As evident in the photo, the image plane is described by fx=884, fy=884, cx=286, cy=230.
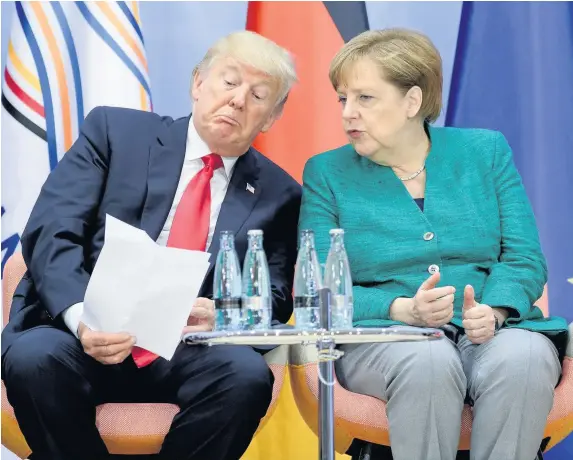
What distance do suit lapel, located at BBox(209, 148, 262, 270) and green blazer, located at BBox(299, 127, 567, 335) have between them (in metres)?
0.16

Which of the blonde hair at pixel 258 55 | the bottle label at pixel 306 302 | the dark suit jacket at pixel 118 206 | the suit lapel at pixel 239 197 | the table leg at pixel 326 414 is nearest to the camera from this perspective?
the table leg at pixel 326 414

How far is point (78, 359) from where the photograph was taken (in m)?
2.25

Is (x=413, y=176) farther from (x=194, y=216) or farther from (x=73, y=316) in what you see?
(x=73, y=316)

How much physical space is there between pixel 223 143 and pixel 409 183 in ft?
1.92

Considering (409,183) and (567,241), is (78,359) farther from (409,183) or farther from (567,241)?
(567,241)

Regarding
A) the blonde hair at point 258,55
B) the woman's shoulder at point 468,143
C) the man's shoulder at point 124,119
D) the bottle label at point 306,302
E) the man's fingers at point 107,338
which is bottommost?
the man's fingers at point 107,338

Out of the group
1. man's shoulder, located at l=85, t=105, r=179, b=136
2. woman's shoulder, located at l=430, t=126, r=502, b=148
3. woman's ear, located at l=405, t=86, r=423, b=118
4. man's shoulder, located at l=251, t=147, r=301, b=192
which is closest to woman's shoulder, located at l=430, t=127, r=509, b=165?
woman's shoulder, located at l=430, t=126, r=502, b=148

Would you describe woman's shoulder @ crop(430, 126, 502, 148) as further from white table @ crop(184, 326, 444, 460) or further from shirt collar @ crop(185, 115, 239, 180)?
white table @ crop(184, 326, 444, 460)

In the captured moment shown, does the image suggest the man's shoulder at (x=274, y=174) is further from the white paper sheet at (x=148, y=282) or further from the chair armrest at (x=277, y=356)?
the white paper sheet at (x=148, y=282)

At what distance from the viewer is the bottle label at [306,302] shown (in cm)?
204

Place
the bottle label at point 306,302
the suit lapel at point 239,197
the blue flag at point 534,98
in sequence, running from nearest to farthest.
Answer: the bottle label at point 306,302 < the suit lapel at point 239,197 < the blue flag at point 534,98

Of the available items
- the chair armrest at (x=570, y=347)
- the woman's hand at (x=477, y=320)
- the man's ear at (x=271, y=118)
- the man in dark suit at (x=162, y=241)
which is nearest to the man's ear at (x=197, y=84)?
the man in dark suit at (x=162, y=241)

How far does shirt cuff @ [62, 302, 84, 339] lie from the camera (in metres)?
2.26

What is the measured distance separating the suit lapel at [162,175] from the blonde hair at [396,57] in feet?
1.72
